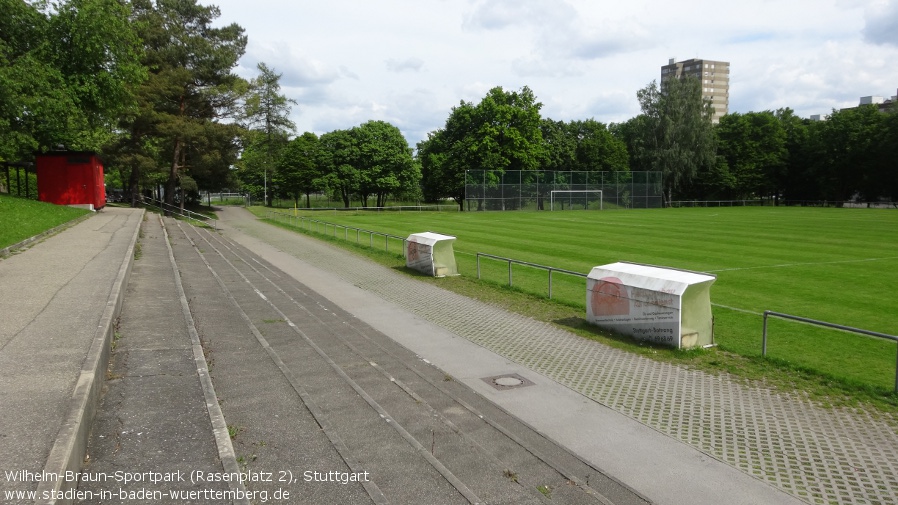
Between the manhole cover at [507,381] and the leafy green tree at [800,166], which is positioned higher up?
the leafy green tree at [800,166]

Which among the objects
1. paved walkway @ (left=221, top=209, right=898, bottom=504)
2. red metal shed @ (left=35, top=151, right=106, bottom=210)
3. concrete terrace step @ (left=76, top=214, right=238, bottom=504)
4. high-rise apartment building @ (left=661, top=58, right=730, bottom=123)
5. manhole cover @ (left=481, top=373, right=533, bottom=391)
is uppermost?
high-rise apartment building @ (left=661, top=58, right=730, bottom=123)

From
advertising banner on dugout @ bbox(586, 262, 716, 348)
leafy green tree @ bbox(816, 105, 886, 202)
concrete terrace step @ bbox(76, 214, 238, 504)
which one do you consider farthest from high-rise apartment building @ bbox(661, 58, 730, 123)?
→ concrete terrace step @ bbox(76, 214, 238, 504)

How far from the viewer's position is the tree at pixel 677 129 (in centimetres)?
7344

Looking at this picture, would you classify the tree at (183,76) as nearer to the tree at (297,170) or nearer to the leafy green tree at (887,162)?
the tree at (297,170)

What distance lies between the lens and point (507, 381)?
795 cm

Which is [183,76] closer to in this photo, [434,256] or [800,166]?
[434,256]

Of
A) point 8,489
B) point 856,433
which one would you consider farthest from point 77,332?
point 856,433

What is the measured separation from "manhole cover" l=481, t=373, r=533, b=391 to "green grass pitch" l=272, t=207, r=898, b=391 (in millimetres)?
3958

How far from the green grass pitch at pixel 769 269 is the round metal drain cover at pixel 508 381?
4038mm

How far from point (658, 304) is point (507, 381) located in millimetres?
3162

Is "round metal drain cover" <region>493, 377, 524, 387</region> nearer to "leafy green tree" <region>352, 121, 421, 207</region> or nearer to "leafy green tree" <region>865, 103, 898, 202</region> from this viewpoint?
"leafy green tree" <region>352, 121, 421, 207</region>

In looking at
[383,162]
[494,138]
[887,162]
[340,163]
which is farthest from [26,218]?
[887,162]

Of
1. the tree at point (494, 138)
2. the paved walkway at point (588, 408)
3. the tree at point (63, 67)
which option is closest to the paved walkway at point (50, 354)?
the paved walkway at point (588, 408)

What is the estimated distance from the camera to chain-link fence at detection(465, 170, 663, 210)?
62.3 meters
